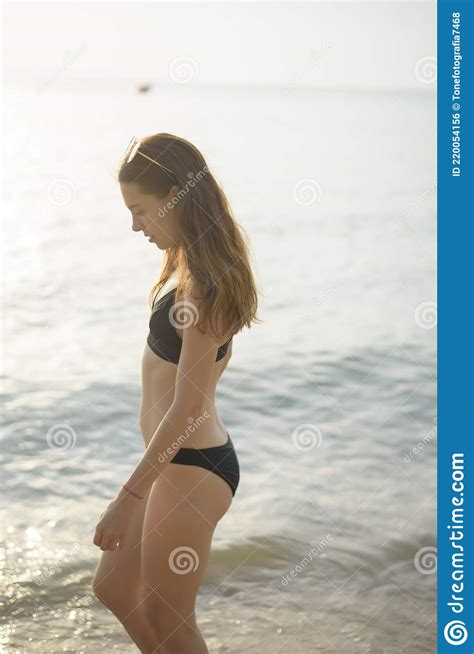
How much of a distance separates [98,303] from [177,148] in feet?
28.6

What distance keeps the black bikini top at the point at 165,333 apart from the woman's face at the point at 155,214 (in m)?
0.15

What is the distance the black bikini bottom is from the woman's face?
0.58 m

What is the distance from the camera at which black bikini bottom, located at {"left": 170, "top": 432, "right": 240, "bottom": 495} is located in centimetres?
252

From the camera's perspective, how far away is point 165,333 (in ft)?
8.25

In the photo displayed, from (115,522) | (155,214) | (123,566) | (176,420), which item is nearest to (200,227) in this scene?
(155,214)

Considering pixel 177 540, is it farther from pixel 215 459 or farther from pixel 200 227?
pixel 200 227

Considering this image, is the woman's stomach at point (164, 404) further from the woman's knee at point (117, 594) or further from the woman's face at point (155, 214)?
the woman's knee at point (117, 594)

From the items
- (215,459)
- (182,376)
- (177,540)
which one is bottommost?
(177,540)

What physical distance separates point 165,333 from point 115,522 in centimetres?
53
